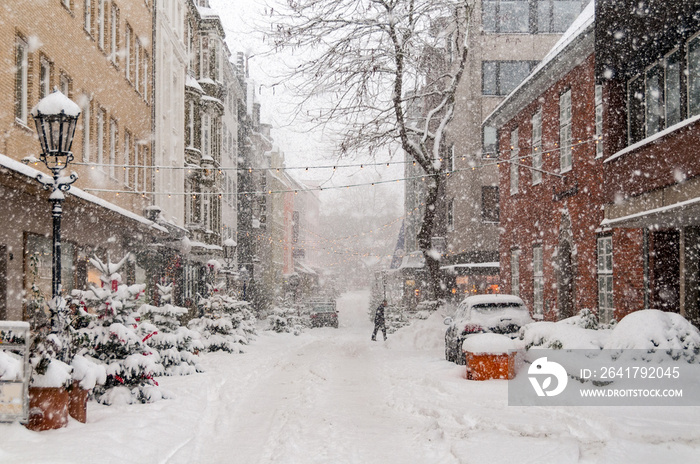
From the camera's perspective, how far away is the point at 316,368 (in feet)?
53.7

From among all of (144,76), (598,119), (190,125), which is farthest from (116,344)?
(190,125)

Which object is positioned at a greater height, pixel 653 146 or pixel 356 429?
pixel 653 146

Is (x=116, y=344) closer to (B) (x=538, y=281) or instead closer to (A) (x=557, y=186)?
(A) (x=557, y=186)

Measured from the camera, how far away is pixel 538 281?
2284 centimetres

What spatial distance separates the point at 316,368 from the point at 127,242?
1053cm

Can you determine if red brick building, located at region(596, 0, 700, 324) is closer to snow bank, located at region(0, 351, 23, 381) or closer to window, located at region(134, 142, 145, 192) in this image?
snow bank, located at region(0, 351, 23, 381)

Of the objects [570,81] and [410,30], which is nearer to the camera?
[570,81]

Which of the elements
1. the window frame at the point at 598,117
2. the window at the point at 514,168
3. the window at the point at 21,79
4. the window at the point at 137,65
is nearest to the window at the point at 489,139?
the window at the point at 514,168

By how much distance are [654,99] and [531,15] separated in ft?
71.2

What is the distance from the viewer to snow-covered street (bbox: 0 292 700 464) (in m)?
7.09

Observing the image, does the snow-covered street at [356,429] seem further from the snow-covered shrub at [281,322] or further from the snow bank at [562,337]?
the snow-covered shrub at [281,322]

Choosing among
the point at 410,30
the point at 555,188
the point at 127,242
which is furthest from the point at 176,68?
the point at 555,188

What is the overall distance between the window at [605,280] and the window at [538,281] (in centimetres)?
438

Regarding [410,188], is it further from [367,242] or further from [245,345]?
[367,242]
